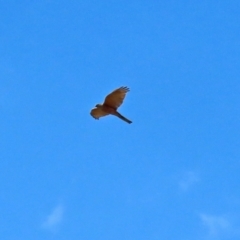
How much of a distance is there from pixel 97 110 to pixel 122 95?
2405 mm

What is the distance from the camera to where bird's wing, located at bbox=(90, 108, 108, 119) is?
57.2 meters

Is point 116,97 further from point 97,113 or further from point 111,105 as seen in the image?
point 97,113

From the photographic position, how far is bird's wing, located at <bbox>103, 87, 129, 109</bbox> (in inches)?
2179

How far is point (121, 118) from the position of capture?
5609cm

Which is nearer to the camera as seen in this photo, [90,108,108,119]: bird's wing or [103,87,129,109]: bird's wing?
[103,87,129,109]: bird's wing

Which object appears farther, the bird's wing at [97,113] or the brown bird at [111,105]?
the bird's wing at [97,113]

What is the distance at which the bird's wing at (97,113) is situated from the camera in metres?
57.2

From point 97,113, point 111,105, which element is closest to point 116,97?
point 111,105

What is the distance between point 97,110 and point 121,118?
6.30ft

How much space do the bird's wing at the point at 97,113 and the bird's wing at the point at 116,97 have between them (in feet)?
3.27

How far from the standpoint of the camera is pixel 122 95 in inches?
2189

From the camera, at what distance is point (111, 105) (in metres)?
56.3

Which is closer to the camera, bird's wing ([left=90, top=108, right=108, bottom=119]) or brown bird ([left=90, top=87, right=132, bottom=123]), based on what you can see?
brown bird ([left=90, top=87, right=132, bottom=123])

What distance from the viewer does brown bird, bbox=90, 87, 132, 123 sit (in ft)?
182
